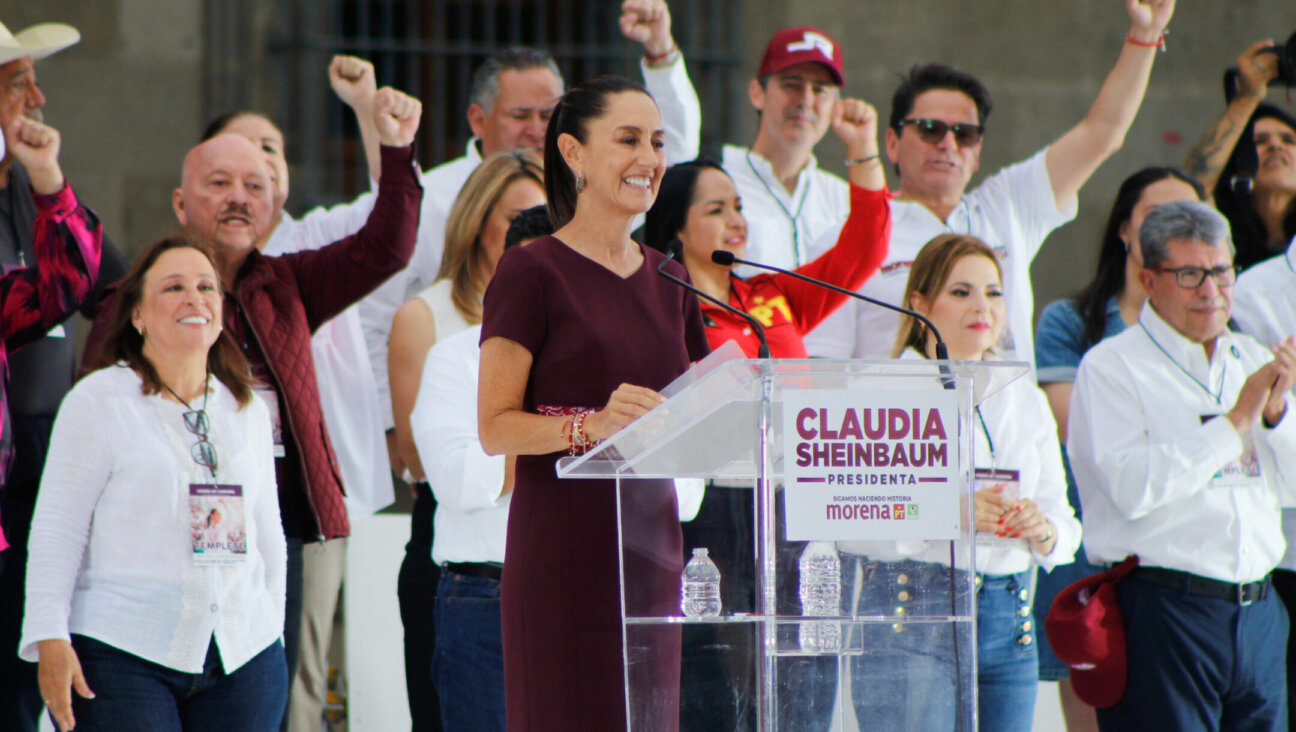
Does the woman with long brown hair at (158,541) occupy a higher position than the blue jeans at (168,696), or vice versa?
the woman with long brown hair at (158,541)

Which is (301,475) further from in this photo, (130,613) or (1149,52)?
(1149,52)

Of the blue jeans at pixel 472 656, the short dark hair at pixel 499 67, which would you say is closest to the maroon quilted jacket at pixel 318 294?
the blue jeans at pixel 472 656

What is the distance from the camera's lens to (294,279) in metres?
3.52

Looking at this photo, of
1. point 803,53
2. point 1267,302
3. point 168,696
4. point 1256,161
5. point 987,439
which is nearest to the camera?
point 168,696

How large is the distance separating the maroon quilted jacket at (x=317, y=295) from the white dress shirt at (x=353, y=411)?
153 mm

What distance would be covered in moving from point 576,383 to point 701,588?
1.28 ft

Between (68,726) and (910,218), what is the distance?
8.26ft

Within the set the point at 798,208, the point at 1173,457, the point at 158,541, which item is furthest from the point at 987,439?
the point at 158,541

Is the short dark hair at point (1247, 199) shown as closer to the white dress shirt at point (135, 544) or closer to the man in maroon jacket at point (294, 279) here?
the man in maroon jacket at point (294, 279)

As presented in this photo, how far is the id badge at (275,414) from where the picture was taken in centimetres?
327

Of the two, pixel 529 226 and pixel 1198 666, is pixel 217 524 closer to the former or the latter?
pixel 529 226

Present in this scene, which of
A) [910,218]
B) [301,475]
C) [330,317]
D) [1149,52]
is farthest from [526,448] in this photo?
[1149,52]

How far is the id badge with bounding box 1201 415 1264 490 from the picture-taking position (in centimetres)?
343

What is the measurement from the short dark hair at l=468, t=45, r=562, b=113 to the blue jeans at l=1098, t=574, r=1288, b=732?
227 centimetres
